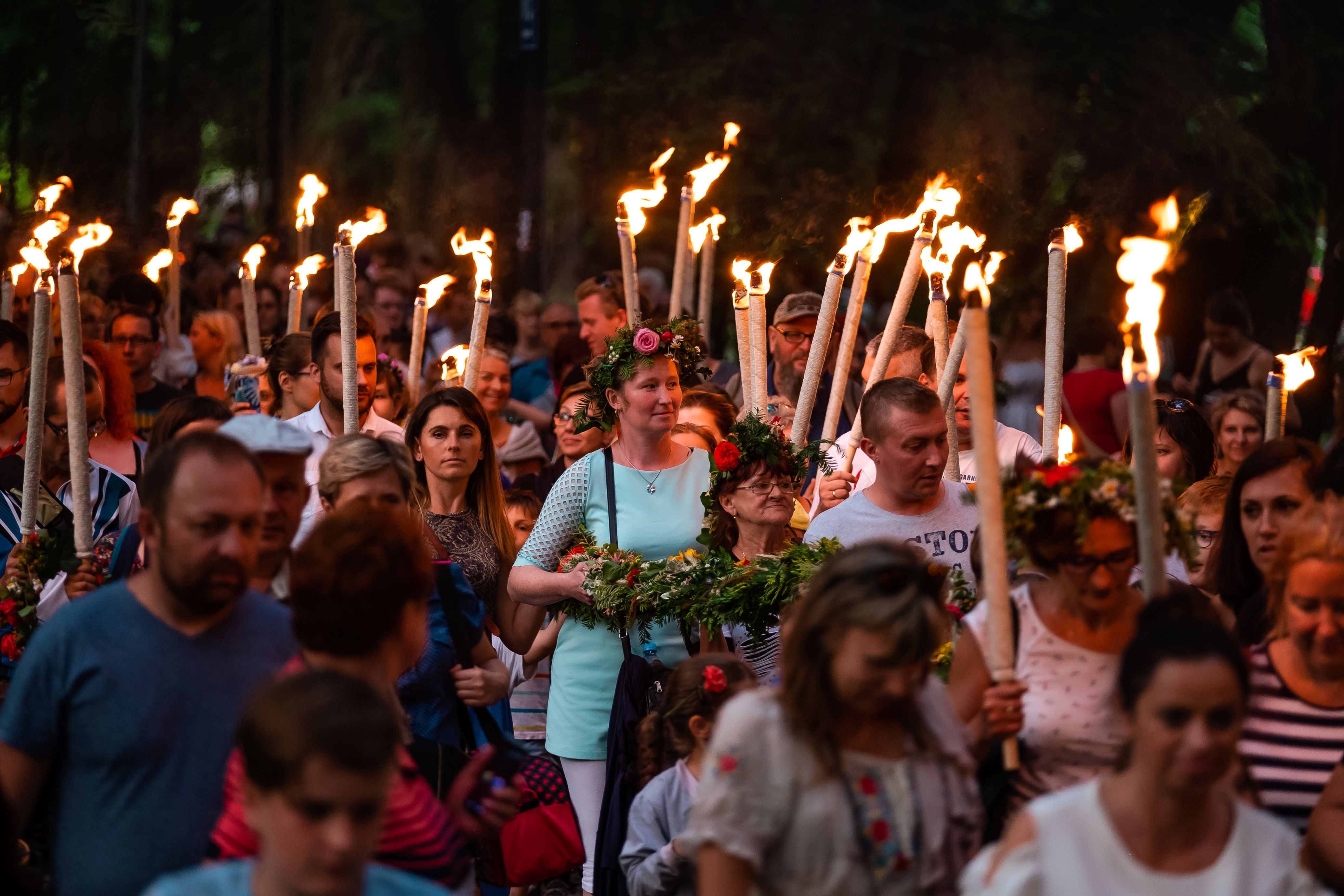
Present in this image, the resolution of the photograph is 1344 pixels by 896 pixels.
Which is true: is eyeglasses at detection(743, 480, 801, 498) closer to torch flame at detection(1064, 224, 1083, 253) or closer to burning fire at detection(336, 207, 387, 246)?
torch flame at detection(1064, 224, 1083, 253)

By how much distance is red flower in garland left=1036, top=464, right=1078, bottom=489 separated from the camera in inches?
137

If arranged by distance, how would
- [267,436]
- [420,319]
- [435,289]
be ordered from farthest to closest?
[435,289] → [420,319] → [267,436]

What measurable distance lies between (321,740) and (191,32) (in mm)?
13314

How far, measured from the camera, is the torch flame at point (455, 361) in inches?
279

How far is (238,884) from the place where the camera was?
2590mm

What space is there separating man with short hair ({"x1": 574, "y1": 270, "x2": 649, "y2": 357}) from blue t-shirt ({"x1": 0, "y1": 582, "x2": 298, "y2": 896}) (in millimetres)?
5338

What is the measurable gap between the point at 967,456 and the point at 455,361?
257cm

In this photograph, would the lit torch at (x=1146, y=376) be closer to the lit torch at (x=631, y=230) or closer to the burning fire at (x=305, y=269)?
the lit torch at (x=631, y=230)

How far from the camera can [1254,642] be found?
13.1 feet

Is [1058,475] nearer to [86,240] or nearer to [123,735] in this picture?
[123,735]

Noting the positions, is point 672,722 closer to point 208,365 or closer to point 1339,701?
point 1339,701

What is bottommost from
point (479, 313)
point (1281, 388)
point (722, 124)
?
point (1281, 388)

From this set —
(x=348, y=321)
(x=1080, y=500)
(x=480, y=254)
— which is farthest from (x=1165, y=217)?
(x=480, y=254)

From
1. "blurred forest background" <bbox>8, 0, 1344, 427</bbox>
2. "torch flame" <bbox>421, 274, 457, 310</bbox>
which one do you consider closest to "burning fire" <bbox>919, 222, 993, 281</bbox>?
"torch flame" <bbox>421, 274, 457, 310</bbox>
